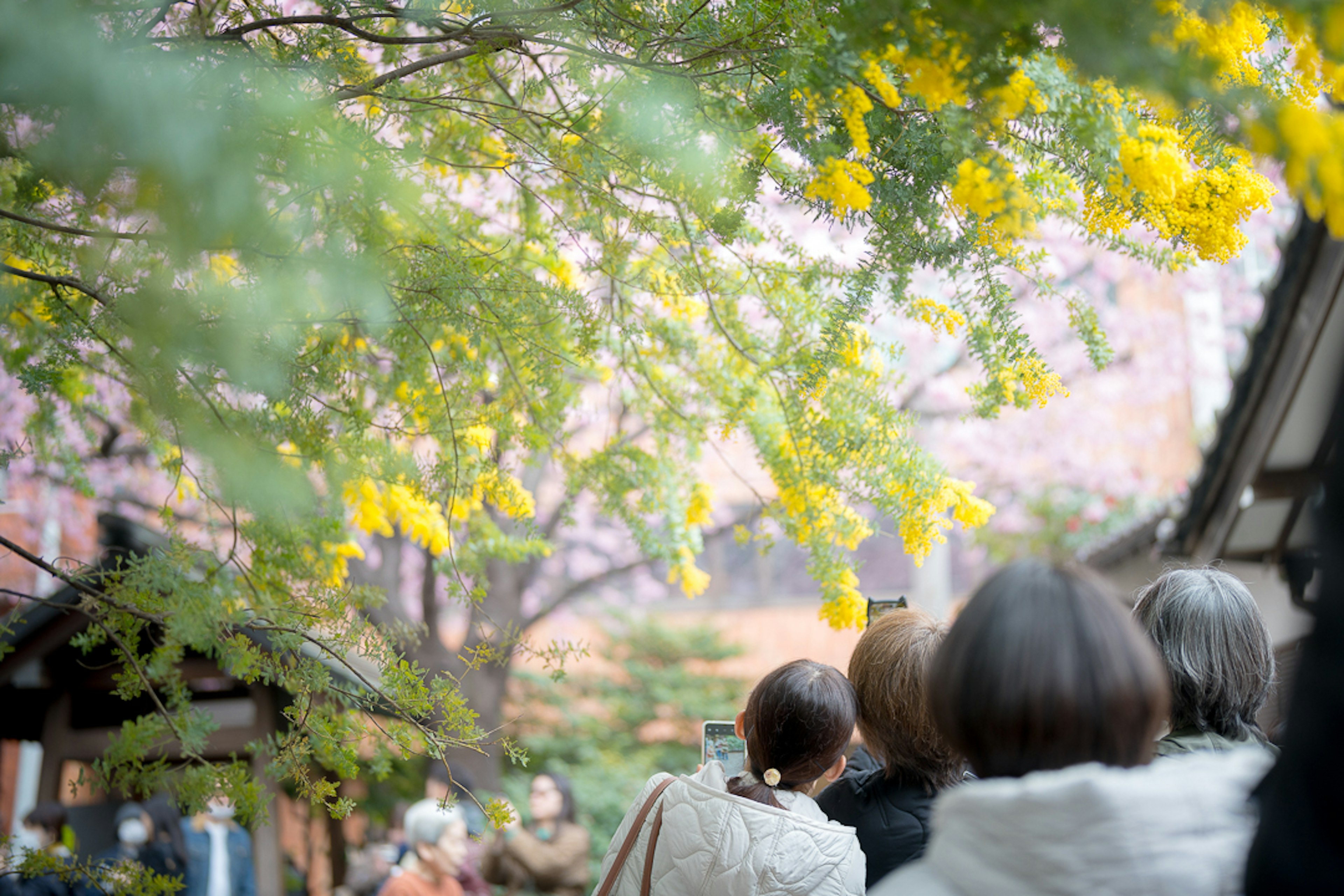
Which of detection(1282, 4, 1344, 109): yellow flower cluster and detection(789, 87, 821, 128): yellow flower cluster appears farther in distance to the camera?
detection(789, 87, 821, 128): yellow flower cluster

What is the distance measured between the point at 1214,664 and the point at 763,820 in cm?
93

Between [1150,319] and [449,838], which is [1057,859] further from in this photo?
[1150,319]

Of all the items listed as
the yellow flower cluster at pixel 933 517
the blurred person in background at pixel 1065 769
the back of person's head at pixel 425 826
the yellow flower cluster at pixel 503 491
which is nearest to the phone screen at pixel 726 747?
the yellow flower cluster at pixel 933 517

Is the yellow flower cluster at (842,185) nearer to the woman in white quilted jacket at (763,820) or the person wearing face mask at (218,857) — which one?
the woman in white quilted jacket at (763,820)

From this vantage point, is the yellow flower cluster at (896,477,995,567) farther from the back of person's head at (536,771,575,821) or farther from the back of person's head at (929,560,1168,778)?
the back of person's head at (536,771,575,821)

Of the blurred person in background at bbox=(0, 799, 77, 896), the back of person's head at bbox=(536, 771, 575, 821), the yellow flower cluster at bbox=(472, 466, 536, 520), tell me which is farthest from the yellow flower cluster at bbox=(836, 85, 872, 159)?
the back of person's head at bbox=(536, 771, 575, 821)

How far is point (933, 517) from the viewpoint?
→ 2389 mm

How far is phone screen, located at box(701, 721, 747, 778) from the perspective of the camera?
221 cm

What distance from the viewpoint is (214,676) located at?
652cm

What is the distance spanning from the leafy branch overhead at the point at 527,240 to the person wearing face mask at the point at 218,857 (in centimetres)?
388

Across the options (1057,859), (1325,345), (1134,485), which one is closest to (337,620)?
(1057,859)

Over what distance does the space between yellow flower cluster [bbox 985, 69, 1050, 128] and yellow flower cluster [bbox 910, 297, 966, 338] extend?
59 cm

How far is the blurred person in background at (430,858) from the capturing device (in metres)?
4.49

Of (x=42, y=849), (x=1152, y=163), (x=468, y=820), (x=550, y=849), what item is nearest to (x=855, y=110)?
(x=1152, y=163)
